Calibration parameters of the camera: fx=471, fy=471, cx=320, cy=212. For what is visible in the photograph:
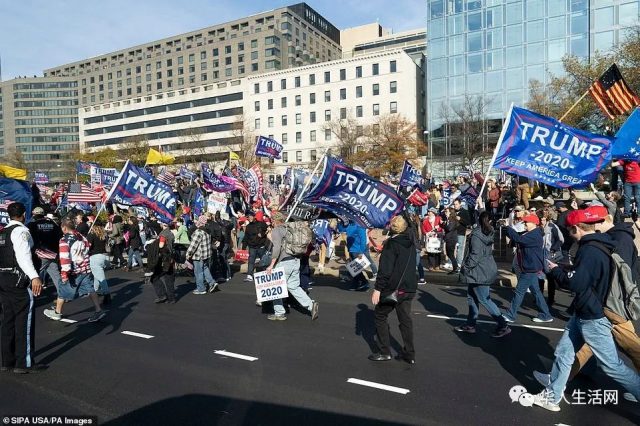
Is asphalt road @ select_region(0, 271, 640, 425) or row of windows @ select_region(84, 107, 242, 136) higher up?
row of windows @ select_region(84, 107, 242, 136)

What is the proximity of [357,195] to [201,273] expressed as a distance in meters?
4.32

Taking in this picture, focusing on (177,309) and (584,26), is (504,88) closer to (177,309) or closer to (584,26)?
(584,26)

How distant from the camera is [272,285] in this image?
25.6ft

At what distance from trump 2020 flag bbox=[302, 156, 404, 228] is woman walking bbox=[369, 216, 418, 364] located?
2.22 metres

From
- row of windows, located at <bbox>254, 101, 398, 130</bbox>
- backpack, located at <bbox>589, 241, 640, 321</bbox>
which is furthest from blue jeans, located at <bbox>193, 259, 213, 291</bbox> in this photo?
row of windows, located at <bbox>254, 101, 398, 130</bbox>

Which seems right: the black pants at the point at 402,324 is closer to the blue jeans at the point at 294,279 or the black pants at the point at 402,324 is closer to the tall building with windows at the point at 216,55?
the blue jeans at the point at 294,279

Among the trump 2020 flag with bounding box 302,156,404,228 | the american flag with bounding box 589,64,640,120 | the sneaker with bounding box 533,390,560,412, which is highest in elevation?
the american flag with bounding box 589,64,640,120

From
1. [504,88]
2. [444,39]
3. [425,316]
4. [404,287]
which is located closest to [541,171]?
[425,316]

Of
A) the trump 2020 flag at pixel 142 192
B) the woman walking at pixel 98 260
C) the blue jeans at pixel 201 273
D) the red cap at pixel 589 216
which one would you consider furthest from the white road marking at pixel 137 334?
the red cap at pixel 589 216

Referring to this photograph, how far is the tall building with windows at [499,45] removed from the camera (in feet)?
142

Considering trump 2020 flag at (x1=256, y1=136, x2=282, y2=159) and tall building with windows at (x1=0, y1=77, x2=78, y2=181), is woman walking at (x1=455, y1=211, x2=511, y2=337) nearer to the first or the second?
trump 2020 flag at (x1=256, y1=136, x2=282, y2=159)

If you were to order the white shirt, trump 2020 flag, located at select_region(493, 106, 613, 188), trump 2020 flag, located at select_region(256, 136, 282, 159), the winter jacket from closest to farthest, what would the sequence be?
the white shirt < the winter jacket < trump 2020 flag, located at select_region(493, 106, 613, 188) < trump 2020 flag, located at select_region(256, 136, 282, 159)

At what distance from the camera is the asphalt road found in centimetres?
441

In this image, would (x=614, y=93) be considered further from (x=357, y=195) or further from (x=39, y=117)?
(x=39, y=117)
